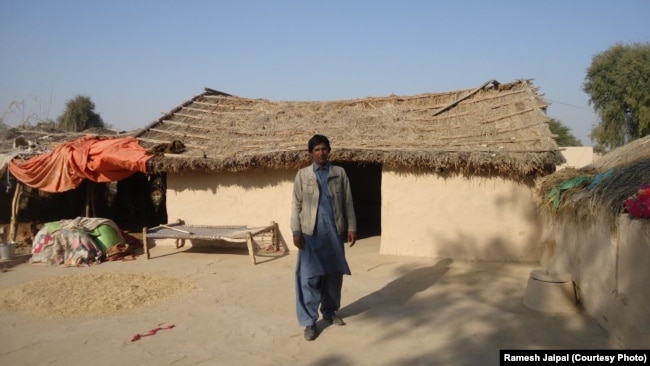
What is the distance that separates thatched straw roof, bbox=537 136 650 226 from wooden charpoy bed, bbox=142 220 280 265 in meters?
4.38

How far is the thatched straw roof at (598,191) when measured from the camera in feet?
13.2

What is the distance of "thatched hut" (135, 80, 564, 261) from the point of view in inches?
275

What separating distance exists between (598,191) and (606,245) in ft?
2.05

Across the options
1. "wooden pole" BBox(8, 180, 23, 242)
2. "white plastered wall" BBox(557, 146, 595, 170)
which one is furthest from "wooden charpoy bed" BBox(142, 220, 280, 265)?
"white plastered wall" BBox(557, 146, 595, 170)

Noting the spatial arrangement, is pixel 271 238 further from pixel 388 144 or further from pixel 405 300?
pixel 405 300

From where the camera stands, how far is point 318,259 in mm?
4137

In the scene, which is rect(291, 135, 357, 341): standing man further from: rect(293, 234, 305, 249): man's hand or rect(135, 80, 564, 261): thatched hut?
rect(135, 80, 564, 261): thatched hut

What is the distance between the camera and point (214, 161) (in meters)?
8.10

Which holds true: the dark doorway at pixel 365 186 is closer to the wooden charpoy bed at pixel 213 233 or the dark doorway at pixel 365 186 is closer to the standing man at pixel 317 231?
the wooden charpoy bed at pixel 213 233

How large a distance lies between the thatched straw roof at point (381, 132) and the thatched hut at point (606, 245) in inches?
48.2

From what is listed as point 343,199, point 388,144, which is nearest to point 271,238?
point 388,144

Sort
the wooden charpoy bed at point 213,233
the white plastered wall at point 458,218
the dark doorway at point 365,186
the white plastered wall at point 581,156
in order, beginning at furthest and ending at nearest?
the white plastered wall at point 581,156
the dark doorway at point 365,186
the wooden charpoy bed at point 213,233
the white plastered wall at point 458,218

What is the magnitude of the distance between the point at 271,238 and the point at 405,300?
374 centimetres

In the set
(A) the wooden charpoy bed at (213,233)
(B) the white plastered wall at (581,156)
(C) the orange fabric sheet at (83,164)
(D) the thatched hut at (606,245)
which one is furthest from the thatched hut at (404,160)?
(B) the white plastered wall at (581,156)
